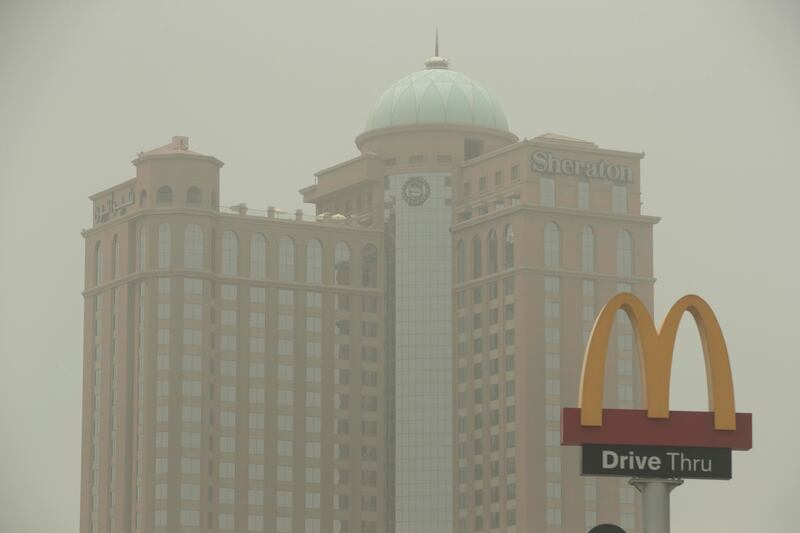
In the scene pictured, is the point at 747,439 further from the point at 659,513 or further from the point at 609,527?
the point at 609,527

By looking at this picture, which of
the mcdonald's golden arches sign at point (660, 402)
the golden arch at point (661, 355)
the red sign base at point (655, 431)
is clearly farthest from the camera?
the golden arch at point (661, 355)

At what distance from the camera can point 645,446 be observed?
6894 centimetres

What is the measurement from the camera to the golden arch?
68.7 metres

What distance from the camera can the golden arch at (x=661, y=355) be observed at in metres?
68.7

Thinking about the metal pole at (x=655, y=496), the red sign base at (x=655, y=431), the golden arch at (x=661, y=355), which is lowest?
the metal pole at (x=655, y=496)

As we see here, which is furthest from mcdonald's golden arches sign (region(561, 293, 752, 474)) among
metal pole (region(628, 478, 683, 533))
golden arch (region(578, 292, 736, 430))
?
metal pole (region(628, 478, 683, 533))

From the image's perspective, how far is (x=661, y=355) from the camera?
2744 inches

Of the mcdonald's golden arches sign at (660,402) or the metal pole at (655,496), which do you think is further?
the metal pole at (655,496)

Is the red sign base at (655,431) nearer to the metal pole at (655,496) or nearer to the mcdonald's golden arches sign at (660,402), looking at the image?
the mcdonald's golden arches sign at (660,402)

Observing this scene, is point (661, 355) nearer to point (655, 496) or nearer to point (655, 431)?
point (655, 431)

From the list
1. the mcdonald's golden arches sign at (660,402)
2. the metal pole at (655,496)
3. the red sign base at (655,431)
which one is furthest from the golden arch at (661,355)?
the metal pole at (655,496)

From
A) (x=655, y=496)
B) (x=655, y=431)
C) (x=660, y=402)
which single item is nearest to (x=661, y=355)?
(x=660, y=402)

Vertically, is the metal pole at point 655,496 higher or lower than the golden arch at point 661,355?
lower

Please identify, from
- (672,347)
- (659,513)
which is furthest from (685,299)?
(659,513)
